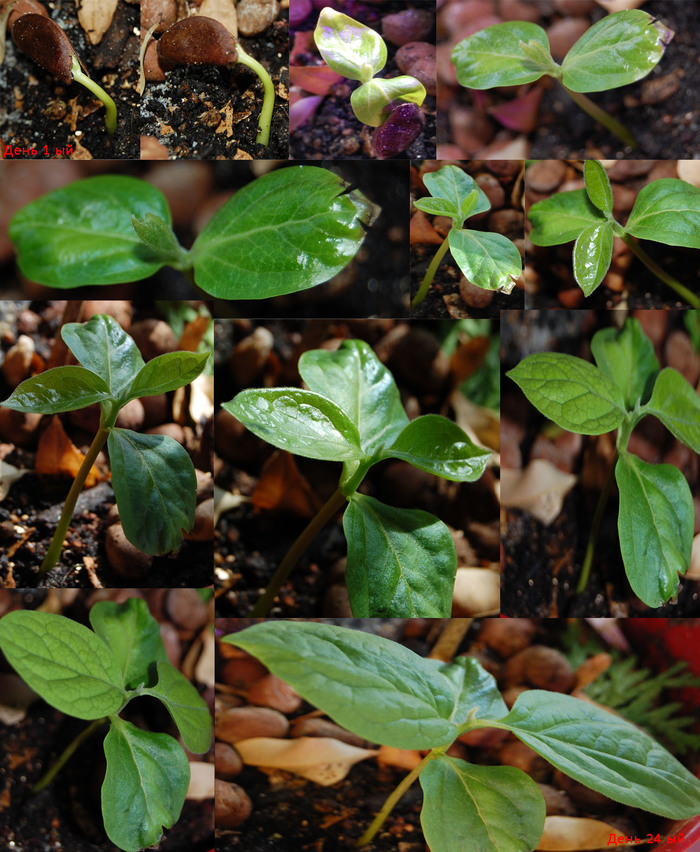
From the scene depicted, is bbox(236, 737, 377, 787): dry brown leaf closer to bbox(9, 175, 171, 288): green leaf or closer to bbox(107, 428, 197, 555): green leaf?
bbox(107, 428, 197, 555): green leaf

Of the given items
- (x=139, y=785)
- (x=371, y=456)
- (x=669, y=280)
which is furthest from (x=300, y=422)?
(x=669, y=280)

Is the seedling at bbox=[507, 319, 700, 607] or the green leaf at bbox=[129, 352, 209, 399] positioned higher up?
the green leaf at bbox=[129, 352, 209, 399]

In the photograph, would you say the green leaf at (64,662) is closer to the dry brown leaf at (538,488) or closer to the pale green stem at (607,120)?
the dry brown leaf at (538,488)

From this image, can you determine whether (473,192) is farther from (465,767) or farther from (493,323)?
(465,767)

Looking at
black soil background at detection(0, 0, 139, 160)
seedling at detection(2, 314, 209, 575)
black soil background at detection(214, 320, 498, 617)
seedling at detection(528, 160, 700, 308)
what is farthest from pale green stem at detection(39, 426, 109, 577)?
seedling at detection(528, 160, 700, 308)

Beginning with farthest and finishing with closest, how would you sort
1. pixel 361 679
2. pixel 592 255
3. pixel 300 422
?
pixel 592 255 < pixel 300 422 < pixel 361 679

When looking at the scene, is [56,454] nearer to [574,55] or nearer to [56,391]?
[56,391]

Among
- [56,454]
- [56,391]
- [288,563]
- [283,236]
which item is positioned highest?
[283,236]
